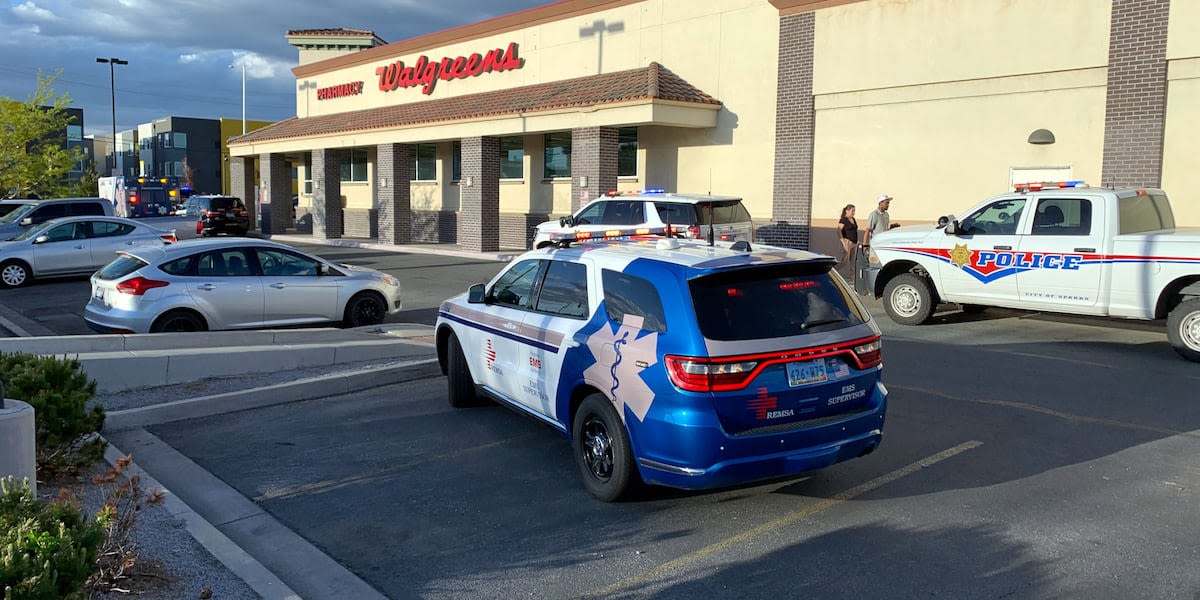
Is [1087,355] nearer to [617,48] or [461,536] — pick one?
[461,536]

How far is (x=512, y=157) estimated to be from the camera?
29578 mm

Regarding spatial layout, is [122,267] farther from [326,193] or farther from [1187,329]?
[326,193]

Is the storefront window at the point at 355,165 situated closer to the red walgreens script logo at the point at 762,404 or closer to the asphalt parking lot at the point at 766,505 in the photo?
the asphalt parking lot at the point at 766,505

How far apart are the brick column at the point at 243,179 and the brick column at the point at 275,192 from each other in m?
2.25

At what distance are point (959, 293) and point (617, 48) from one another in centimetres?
1457

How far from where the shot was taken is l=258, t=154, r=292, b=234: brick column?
39531 millimetres

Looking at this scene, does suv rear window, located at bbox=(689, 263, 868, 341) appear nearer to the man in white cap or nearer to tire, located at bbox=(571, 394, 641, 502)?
tire, located at bbox=(571, 394, 641, 502)

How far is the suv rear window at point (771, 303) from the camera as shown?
5.43 meters

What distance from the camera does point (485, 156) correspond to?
27.0m

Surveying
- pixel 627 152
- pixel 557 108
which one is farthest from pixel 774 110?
pixel 557 108

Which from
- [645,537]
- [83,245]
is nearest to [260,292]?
[645,537]

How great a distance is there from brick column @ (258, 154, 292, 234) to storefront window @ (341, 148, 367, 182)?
3.81 meters

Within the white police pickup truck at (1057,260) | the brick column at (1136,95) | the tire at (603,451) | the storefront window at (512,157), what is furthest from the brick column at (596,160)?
the tire at (603,451)

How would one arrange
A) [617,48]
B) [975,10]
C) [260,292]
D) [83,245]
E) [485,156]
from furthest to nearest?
[485,156] < [617,48] < [83,245] < [975,10] < [260,292]
